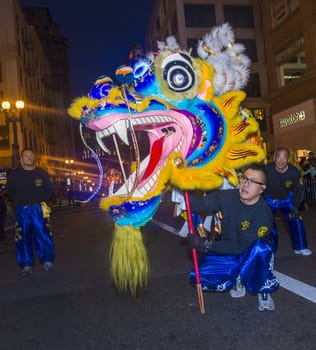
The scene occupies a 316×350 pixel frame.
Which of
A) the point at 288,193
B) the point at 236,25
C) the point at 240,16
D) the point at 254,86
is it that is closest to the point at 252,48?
the point at 236,25

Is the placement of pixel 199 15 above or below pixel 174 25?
above

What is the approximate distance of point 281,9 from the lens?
2114 cm

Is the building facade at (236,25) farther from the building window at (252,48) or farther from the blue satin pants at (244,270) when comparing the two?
the blue satin pants at (244,270)

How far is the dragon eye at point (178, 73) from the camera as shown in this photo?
12.2 ft

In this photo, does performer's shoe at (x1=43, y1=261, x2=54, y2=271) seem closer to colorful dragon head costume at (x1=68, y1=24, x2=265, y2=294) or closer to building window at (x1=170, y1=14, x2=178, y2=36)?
colorful dragon head costume at (x1=68, y1=24, x2=265, y2=294)

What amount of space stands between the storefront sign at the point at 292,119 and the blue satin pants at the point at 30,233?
16262mm

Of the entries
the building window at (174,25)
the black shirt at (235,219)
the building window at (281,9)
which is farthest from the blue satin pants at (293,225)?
the building window at (174,25)

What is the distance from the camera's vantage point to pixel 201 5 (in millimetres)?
32188

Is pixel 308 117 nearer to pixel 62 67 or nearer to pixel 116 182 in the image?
pixel 116 182

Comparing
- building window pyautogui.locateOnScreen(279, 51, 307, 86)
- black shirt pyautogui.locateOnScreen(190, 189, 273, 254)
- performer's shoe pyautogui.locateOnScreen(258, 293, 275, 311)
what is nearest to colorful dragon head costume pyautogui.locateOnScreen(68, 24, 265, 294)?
black shirt pyautogui.locateOnScreen(190, 189, 273, 254)

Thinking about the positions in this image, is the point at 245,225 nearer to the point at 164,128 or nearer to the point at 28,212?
the point at 164,128

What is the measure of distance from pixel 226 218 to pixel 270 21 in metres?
21.4

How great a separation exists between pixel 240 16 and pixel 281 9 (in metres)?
12.8

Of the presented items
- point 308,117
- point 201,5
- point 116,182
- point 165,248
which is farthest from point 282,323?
point 201,5
